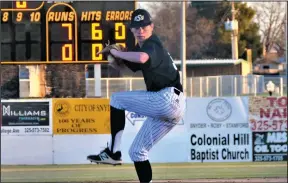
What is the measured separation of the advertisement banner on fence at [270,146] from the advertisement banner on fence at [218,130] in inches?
6.2

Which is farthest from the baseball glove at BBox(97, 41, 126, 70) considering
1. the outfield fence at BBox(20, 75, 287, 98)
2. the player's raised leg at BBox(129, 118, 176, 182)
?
the outfield fence at BBox(20, 75, 287, 98)

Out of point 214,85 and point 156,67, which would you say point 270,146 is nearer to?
point 156,67

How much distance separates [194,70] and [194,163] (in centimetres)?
2632

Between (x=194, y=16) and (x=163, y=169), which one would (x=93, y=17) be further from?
(x=194, y=16)

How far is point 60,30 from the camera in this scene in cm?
1418

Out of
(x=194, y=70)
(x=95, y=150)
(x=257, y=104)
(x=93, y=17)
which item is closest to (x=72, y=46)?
(x=93, y=17)

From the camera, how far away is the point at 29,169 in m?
13.9

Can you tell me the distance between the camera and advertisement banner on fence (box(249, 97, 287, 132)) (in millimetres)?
14883

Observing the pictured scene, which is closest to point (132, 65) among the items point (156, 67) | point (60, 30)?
point (156, 67)

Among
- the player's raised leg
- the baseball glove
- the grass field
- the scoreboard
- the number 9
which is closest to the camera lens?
the baseball glove

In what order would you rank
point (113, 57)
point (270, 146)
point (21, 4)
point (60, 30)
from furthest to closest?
point (270, 146) < point (21, 4) < point (60, 30) < point (113, 57)

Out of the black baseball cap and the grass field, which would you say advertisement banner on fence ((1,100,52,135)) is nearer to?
the grass field

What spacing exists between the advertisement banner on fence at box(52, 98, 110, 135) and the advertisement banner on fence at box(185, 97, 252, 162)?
6.16ft

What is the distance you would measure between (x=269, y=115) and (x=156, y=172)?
12.4ft
